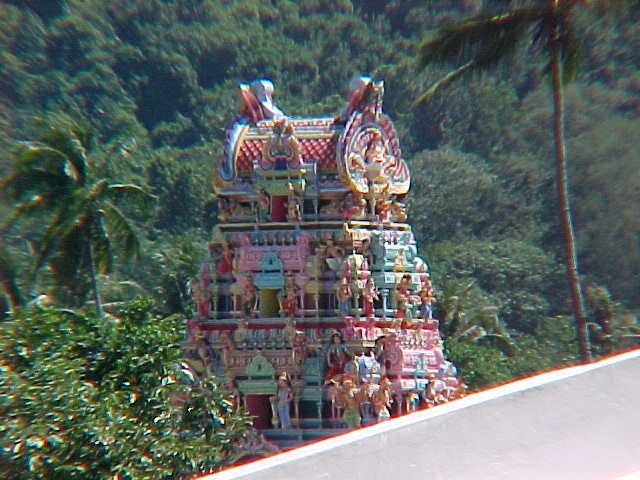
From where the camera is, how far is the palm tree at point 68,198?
28656mm

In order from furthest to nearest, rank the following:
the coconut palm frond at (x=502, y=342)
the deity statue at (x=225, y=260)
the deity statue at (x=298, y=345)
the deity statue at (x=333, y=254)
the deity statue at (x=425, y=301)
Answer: the coconut palm frond at (x=502, y=342) < the deity statue at (x=425, y=301) < the deity statue at (x=225, y=260) < the deity statue at (x=333, y=254) < the deity statue at (x=298, y=345)

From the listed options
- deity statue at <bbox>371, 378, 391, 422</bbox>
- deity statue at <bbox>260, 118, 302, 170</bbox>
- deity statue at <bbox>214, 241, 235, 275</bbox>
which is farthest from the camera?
deity statue at <bbox>214, 241, 235, 275</bbox>

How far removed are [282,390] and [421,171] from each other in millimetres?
31418

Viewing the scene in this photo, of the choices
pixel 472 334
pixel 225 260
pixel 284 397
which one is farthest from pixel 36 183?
pixel 472 334

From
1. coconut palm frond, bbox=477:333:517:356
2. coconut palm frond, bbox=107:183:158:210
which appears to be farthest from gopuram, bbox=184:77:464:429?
coconut palm frond, bbox=477:333:517:356

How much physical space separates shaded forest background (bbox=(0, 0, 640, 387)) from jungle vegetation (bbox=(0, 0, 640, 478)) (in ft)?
0.35

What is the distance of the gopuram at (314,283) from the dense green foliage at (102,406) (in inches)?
142

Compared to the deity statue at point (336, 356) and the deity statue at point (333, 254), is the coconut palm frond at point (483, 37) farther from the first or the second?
the deity statue at point (336, 356)

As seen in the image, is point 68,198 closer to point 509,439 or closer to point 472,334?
point 472,334

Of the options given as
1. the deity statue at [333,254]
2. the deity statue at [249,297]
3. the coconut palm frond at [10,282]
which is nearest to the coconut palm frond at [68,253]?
the coconut palm frond at [10,282]

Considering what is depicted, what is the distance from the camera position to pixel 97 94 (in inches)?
2483

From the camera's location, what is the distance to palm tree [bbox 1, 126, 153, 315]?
94.0ft

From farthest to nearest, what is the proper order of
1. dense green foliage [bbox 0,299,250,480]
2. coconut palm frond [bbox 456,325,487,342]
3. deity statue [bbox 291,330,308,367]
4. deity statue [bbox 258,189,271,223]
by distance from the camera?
coconut palm frond [bbox 456,325,487,342] < deity statue [bbox 258,189,271,223] < deity statue [bbox 291,330,308,367] < dense green foliage [bbox 0,299,250,480]

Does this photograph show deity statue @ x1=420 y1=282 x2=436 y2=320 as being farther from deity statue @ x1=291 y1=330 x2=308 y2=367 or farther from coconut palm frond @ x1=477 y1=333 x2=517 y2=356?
coconut palm frond @ x1=477 y1=333 x2=517 y2=356
